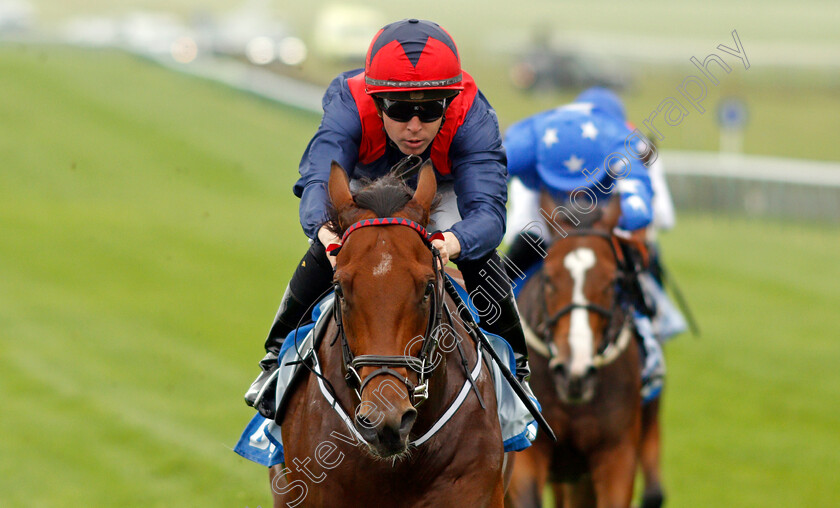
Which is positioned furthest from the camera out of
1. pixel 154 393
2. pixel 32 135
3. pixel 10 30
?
pixel 10 30

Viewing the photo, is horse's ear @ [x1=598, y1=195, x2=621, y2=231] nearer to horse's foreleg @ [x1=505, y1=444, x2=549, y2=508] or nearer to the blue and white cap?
the blue and white cap

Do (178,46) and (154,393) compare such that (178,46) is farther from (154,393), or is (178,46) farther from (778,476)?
(778,476)

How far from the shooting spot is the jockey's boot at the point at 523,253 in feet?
20.3

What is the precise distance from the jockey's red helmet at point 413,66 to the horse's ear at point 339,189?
418 mm

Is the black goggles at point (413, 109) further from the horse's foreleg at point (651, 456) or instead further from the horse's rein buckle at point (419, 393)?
the horse's foreleg at point (651, 456)

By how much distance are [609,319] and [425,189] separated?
2.75m

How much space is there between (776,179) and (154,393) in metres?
11.8

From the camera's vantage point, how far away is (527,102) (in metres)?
29.7

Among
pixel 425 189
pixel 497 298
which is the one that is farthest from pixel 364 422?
pixel 497 298

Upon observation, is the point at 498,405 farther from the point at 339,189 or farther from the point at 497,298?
the point at 339,189

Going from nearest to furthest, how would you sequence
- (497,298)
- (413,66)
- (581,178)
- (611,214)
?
1. (413,66)
2. (497,298)
3. (611,214)
4. (581,178)

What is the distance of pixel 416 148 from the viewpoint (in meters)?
3.95

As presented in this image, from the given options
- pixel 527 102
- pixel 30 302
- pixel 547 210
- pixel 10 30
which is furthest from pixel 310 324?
pixel 10 30

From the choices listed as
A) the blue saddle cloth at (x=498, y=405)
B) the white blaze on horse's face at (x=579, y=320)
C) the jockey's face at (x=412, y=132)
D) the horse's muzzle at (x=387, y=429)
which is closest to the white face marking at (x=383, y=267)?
the horse's muzzle at (x=387, y=429)
